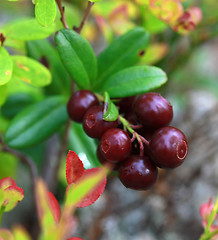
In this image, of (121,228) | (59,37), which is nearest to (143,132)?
(59,37)

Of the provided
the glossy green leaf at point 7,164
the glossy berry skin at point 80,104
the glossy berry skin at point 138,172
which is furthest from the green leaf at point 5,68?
the glossy green leaf at point 7,164

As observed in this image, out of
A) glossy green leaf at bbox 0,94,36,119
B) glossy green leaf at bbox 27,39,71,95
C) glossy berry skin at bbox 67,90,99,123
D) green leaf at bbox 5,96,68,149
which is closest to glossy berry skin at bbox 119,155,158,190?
glossy berry skin at bbox 67,90,99,123

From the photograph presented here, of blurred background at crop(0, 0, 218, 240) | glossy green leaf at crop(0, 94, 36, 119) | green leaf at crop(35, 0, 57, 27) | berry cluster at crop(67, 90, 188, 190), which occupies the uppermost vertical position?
green leaf at crop(35, 0, 57, 27)

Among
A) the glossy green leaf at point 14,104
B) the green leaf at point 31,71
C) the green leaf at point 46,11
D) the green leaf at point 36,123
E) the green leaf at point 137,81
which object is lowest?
the glossy green leaf at point 14,104

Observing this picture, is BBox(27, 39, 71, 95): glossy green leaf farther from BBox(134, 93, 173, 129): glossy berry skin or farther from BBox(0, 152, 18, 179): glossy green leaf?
BBox(134, 93, 173, 129): glossy berry skin

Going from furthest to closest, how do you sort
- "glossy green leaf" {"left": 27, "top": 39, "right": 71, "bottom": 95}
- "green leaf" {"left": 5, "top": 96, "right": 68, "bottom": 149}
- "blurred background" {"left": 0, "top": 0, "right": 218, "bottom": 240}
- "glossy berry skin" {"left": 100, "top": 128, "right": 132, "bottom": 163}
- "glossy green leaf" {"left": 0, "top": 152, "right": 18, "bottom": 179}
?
"blurred background" {"left": 0, "top": 0, "right": 218, "bottom": 240} < "glossy green leaf" {"left": 0, "top": 152, "right": 18, "bottom": 179} < "glossy green leaf" {"left": 27, "top": 39, "right": 71, "bottom": 95} < "green leaf" {"left": 5, "top": 96, "right": 68, "bottom": 149} < "glossy berry skin" {"left": 100, "top": 128, "right": 132, "bottom": 163}

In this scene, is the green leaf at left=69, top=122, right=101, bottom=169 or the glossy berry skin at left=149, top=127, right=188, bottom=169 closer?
A: the glossy berry skin at left=149, top=127, right=188, bottom=169

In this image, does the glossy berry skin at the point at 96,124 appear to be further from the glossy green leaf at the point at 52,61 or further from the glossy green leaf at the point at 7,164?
the glossy green leaf at the point at 7,164
